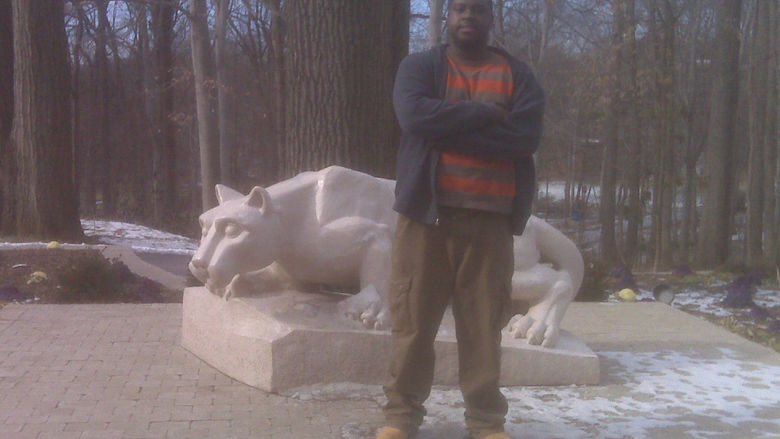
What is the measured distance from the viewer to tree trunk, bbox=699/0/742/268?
16.9 metres

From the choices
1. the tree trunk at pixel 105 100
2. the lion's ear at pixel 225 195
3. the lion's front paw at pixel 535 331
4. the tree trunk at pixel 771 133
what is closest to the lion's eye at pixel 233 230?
the lion's ear at pixel 225 195

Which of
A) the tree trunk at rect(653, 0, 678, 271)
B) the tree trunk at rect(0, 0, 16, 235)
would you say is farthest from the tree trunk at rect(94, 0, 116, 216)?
the tree trunk at rect(653, 0, 678, 271)

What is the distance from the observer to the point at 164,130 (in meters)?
28.4

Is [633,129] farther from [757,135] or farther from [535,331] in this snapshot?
[535,331]

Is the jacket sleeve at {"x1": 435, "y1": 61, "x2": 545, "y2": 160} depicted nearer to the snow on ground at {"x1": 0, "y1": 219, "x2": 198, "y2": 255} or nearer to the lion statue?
the lion statue

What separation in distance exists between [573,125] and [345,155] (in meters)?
22.3

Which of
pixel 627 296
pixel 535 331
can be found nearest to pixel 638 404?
pixel 535 331

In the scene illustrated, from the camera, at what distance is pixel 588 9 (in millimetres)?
21250

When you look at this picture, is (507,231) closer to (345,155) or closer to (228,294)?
(228,294)

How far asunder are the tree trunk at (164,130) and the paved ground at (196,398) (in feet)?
71.1

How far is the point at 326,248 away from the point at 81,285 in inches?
179

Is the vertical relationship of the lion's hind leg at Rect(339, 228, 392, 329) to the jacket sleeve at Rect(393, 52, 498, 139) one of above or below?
below

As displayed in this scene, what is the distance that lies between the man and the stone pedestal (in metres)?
0.86

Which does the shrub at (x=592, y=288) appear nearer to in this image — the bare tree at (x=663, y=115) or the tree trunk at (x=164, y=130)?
the bare tree at (x=663, y=115)
